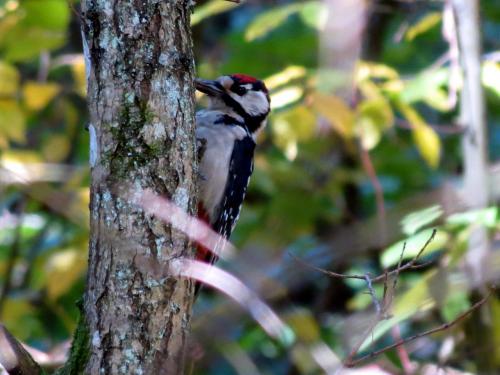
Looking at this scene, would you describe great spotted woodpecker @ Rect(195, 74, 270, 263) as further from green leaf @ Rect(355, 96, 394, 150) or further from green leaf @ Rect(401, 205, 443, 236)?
green leaf @ Rect(401, 205, 443, 236)

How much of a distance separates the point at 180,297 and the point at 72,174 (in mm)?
2641

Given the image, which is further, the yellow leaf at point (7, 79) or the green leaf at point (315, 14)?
the yellow leaf at point (7, 79)

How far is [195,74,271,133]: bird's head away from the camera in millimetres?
4168

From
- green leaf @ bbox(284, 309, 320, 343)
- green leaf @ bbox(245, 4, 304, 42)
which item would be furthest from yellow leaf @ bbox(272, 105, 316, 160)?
green leaf @ bbox(284, 309, 320, 343)

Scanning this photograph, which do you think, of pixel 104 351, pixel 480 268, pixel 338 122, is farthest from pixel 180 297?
pixel 338 122

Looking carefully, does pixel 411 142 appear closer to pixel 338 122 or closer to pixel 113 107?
pixel 338 122

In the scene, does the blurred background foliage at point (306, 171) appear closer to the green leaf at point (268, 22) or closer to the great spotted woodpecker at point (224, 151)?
the green leaf at point (268, 22)

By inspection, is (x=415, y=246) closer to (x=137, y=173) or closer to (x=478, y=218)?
(x=478, y=218)

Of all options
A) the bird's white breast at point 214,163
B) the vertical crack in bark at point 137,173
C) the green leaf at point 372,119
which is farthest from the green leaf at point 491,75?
the vertical crack in bark at point 137,173

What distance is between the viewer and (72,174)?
4883 mm

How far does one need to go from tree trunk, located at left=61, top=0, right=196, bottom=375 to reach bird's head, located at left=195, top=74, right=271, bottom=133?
1.67 m

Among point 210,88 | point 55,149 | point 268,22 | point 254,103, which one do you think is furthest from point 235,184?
point 55,149

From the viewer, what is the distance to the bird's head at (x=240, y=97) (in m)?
4.17

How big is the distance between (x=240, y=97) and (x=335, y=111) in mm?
454
